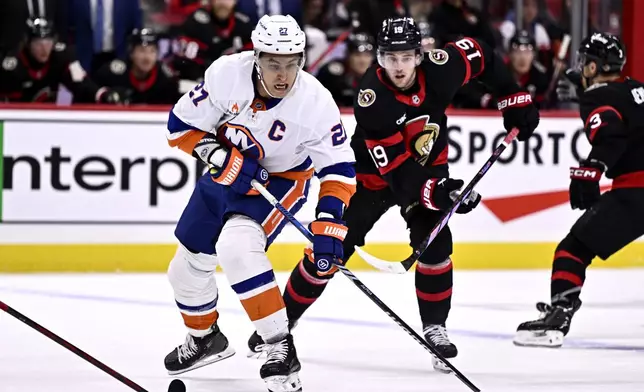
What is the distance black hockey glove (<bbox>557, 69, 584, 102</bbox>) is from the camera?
4963 mm

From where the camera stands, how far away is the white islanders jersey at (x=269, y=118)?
3.57 m

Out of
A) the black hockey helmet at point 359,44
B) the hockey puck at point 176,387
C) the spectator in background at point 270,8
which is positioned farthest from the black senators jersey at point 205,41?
the hockey puck at point 176,387

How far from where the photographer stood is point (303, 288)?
173 inches

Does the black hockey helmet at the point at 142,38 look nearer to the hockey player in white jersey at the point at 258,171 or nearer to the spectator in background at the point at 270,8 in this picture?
the spectator in background at the point at 270,8

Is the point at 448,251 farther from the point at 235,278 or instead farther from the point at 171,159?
the point at 171,159

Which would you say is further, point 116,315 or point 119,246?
A: point 119,246

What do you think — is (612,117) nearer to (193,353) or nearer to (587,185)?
(587,185)

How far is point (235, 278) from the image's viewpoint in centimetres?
350

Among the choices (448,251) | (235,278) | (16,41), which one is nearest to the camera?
(235,278)

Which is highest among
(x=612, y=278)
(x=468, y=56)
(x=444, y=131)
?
(x=468, y=56)

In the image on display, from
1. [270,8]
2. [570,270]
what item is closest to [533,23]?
[270,8]

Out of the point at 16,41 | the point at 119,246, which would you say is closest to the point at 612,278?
the point at 119,246

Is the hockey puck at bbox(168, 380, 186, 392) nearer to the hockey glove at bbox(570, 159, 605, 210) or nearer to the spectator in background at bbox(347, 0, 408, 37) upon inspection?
the hockey glove at bbox(570, 159, 605, 210)

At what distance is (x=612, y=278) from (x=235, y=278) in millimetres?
3493
